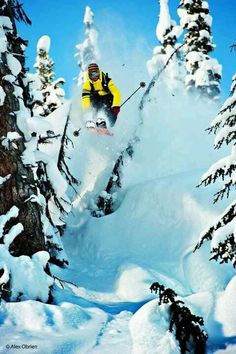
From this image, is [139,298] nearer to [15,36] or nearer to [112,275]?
[112,275]

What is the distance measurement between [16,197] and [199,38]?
21864 mm

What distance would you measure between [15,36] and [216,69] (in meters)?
20.8

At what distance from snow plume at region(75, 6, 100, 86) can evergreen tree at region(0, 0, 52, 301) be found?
121 ft

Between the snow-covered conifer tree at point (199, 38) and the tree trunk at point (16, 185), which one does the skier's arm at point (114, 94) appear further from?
the snow-covered conifer tree at point (199, 38)

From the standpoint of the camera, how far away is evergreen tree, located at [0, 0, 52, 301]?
5926 millimetres

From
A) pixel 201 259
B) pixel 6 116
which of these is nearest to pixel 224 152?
pixel 201 259

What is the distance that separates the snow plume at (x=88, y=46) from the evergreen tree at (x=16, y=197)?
36.9 meters

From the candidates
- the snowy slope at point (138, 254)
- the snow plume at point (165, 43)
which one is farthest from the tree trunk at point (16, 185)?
the snow plume at point (165, 43)

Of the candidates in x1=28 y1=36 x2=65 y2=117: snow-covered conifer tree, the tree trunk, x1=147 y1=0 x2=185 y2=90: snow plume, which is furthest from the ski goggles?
x1=147 y1=0 x2=185 y2=90: snow plume

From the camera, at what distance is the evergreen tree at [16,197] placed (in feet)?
19.4

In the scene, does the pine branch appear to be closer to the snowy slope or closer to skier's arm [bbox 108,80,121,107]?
the snowy slope

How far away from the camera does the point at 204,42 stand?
81.0 ft

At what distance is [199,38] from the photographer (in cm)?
2456

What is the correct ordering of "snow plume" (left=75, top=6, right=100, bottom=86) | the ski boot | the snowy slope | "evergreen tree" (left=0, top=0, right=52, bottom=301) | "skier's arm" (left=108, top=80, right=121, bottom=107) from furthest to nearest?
"snow plume" (left=75, top=6, right=100, bottom=86)
"skier's arm" (left=108, top=80, right=121, bottom=107)
the ski boot
"evergreen tree" (left=0, top=0, right=52, bottom=301)
the snowy slope
